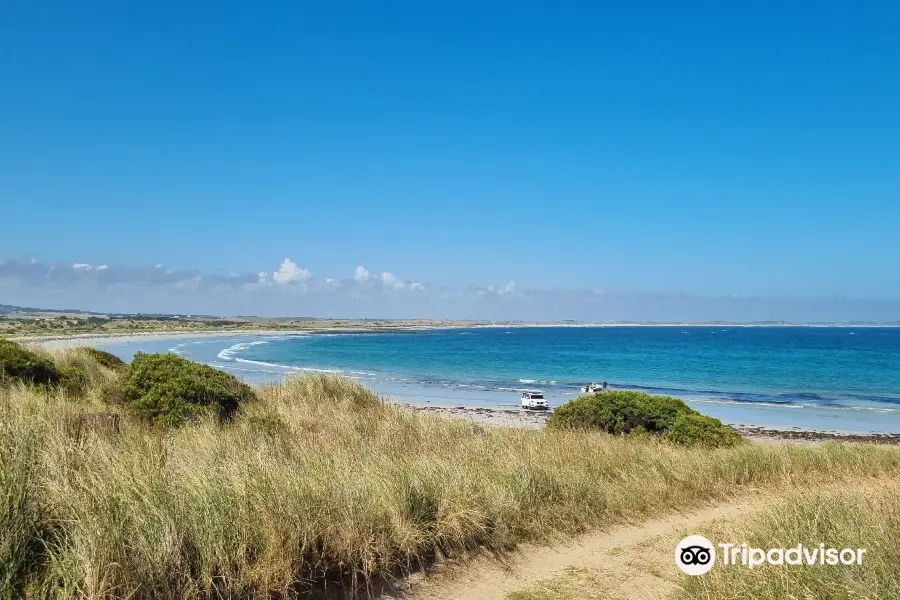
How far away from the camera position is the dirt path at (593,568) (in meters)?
5.43

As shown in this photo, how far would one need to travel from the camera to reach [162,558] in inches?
162

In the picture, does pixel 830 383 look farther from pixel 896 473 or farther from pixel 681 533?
pixel 681 533

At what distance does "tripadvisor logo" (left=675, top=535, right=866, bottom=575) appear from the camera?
476 cm

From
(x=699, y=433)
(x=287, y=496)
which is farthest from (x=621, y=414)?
(x=287, y=496)

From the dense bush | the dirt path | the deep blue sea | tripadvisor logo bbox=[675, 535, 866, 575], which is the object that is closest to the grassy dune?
the dirt path

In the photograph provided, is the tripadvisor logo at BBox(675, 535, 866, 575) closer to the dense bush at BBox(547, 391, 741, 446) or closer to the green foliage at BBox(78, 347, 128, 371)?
the dense bush at BBox(547, 391, 741, 446)

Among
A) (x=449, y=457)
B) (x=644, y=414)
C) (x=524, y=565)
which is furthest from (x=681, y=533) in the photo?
(x=644, y=414)

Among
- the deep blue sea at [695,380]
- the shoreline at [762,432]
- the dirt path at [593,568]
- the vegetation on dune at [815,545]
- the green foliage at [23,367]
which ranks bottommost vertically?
the deep blue sea at [695,380]

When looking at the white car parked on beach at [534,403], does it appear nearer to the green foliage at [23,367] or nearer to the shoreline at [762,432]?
the shoreline at [762,432]

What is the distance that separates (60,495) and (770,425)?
3382 centimetres

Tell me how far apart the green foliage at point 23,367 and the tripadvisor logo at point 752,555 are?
11685 mm

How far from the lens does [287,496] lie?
5172 mm

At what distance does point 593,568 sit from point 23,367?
11.9 m

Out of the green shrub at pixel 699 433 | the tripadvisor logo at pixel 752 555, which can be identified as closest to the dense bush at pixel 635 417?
the green shrub at pixel 699 433
